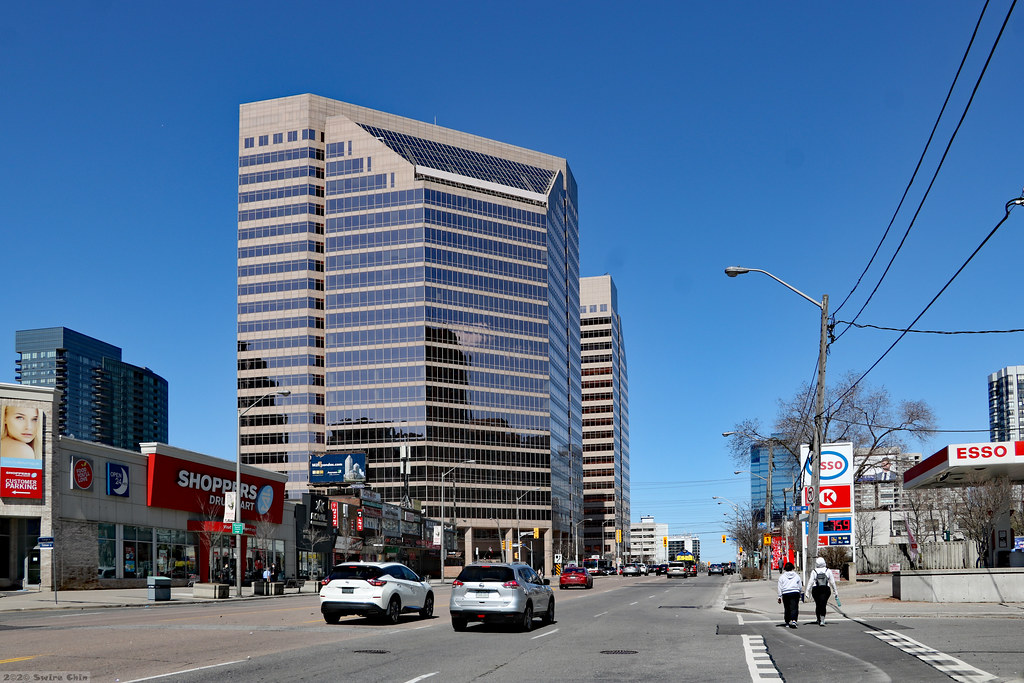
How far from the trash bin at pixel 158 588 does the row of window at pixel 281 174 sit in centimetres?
11629

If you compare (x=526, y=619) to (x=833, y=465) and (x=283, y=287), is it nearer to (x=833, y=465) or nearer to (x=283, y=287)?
(x=833, y=465)

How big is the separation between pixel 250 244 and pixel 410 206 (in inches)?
1017

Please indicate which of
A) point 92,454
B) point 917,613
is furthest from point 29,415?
point 917,613

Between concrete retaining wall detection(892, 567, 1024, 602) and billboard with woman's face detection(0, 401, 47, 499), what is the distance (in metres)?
37.5

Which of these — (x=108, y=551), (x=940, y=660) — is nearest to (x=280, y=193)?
(x=108, y=551)

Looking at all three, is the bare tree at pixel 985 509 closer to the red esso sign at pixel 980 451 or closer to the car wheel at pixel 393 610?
the red esso sign at pixel 980 451

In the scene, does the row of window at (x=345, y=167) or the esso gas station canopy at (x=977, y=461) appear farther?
the row of window at (x=345, y=167)

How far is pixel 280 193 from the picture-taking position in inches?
6014

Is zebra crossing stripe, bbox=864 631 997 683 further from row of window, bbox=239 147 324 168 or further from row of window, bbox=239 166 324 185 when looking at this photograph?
row of window, bbox=239 147 324 168

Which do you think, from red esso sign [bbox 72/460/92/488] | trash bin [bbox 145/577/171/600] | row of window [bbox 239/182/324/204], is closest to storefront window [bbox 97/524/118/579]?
red esso sign [bbox 72/460/92/488]

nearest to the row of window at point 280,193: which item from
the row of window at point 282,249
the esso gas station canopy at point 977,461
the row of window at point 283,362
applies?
the row of window at point 282,249

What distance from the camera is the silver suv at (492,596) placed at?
2270 centimetres

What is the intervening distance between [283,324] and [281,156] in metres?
25.7

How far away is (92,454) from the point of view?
50.1 meters
